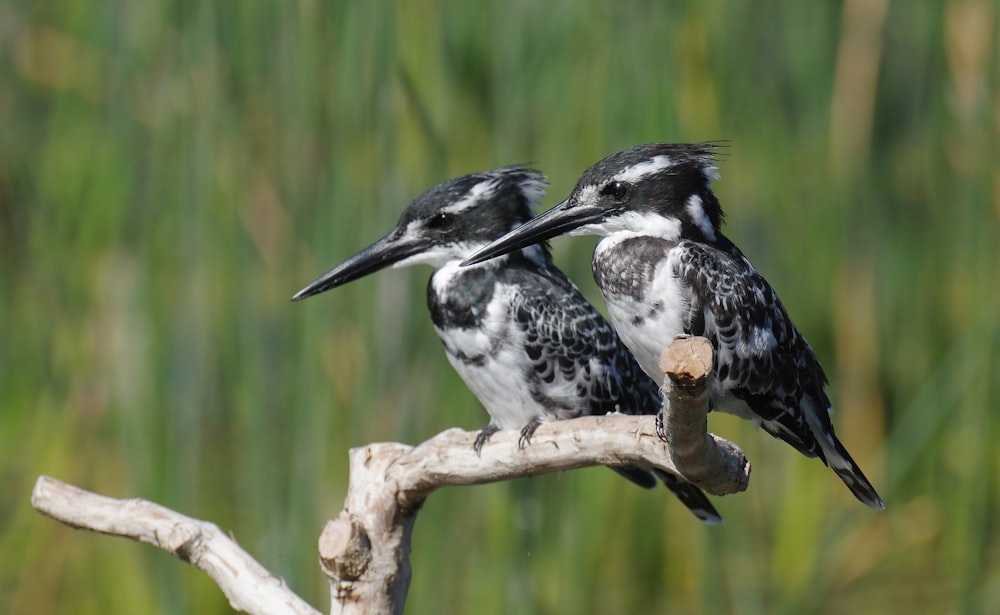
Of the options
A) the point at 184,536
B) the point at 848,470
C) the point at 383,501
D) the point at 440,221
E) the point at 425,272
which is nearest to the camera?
the point at 184,536

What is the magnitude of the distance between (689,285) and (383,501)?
547mm

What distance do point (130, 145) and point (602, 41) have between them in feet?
3.02

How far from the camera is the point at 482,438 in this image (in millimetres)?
2010

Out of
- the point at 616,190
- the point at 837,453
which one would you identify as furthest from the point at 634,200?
the point at 837,453

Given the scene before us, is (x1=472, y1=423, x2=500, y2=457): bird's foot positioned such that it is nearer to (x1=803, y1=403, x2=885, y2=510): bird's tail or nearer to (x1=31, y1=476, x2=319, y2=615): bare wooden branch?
(x1=31, y1=476, x2=319, y2=615): bare wooden branch

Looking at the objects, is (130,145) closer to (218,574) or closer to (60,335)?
(60,335)

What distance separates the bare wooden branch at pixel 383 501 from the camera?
1594 millimetres

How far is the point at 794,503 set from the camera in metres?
2.77

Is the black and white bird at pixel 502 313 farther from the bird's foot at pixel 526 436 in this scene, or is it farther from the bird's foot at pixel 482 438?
the bird's foot at pixel 526 436

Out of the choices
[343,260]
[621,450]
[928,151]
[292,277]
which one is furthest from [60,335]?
[928,151]

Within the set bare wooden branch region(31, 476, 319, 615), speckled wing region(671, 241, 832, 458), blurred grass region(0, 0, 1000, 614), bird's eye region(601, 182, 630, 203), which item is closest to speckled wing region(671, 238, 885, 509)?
speckled wing region(671, 241, 832, 458)

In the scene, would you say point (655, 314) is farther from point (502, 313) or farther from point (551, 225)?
point (502, 313)

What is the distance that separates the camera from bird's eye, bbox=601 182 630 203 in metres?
1.89

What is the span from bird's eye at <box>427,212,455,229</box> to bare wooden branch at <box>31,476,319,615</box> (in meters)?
0.71
